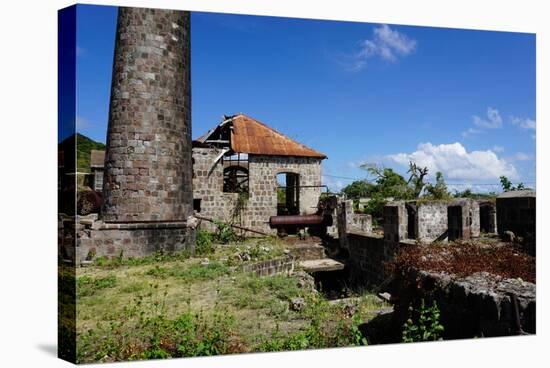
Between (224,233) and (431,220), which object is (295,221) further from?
(431,220)

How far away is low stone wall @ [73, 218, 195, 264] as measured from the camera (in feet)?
20.1

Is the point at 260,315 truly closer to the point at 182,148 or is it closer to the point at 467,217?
the point at 182,148

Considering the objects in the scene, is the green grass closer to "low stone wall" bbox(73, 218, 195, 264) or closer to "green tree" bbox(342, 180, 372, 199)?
"low stone wall" bbox(73, 218, 195, 264)

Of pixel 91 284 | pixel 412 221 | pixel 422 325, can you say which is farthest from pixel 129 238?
pixel 412 221

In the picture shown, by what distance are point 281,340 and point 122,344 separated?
183 centimetres

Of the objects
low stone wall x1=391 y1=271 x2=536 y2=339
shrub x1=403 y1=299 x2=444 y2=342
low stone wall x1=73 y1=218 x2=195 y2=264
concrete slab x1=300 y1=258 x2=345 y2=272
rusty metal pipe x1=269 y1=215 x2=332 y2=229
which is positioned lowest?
concrete slab x1=300 y1=258 x2=345 y2=272

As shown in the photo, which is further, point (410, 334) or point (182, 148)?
point (182, 148)

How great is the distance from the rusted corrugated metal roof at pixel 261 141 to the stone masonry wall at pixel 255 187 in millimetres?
229

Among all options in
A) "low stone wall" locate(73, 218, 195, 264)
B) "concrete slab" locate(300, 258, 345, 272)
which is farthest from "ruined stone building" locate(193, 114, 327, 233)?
"low stone wall" locate(73, 218, 195, 264)

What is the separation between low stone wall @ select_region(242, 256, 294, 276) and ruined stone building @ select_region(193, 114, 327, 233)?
5.04 metres

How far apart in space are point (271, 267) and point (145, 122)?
12.4 feet

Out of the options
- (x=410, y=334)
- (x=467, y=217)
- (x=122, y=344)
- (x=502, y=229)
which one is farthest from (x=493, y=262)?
(x=122, y=344)

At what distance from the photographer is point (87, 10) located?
5043mm

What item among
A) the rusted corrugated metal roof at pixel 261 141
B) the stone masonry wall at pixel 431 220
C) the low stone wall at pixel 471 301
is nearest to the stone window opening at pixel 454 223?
the stone masonry wall at pixel 431 220
